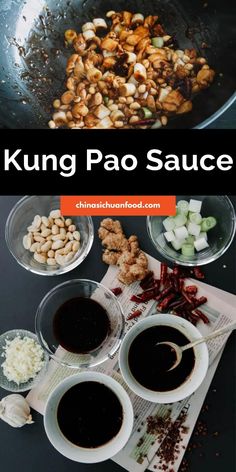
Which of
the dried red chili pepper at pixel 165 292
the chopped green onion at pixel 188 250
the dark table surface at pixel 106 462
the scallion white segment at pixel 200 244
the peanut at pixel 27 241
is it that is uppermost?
the peanut at pixel 27 241

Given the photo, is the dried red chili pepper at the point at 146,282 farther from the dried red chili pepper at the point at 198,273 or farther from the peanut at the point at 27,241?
the peanut at the point at 27,241

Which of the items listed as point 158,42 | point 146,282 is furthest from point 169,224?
point 158,42

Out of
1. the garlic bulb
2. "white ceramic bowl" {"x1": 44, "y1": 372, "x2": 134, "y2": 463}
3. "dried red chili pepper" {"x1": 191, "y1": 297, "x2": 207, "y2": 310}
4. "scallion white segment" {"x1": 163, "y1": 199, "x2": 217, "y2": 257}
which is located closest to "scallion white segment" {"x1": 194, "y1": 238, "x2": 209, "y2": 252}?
"scallion white segment" {"x1": 163, "y1": 199, "x2": 217, "y2": 257}

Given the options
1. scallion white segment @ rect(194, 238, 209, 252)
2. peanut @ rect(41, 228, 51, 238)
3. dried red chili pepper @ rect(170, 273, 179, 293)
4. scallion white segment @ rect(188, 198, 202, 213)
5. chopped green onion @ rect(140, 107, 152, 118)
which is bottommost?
dried red chili pepper @ rect(170, 273, 179, 293)

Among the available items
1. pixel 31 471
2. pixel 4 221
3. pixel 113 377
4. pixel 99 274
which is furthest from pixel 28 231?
pixel 31 471

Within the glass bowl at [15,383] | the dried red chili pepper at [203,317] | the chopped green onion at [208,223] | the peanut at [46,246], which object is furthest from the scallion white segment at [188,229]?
the glass bowl at [15,383]

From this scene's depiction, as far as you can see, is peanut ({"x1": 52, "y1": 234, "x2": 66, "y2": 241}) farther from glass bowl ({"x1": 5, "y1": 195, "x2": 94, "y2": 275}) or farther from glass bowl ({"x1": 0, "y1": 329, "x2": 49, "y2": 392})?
glass bowl ({"x1": 0, "y1": 329, "x2": 49, "y2": 392})
